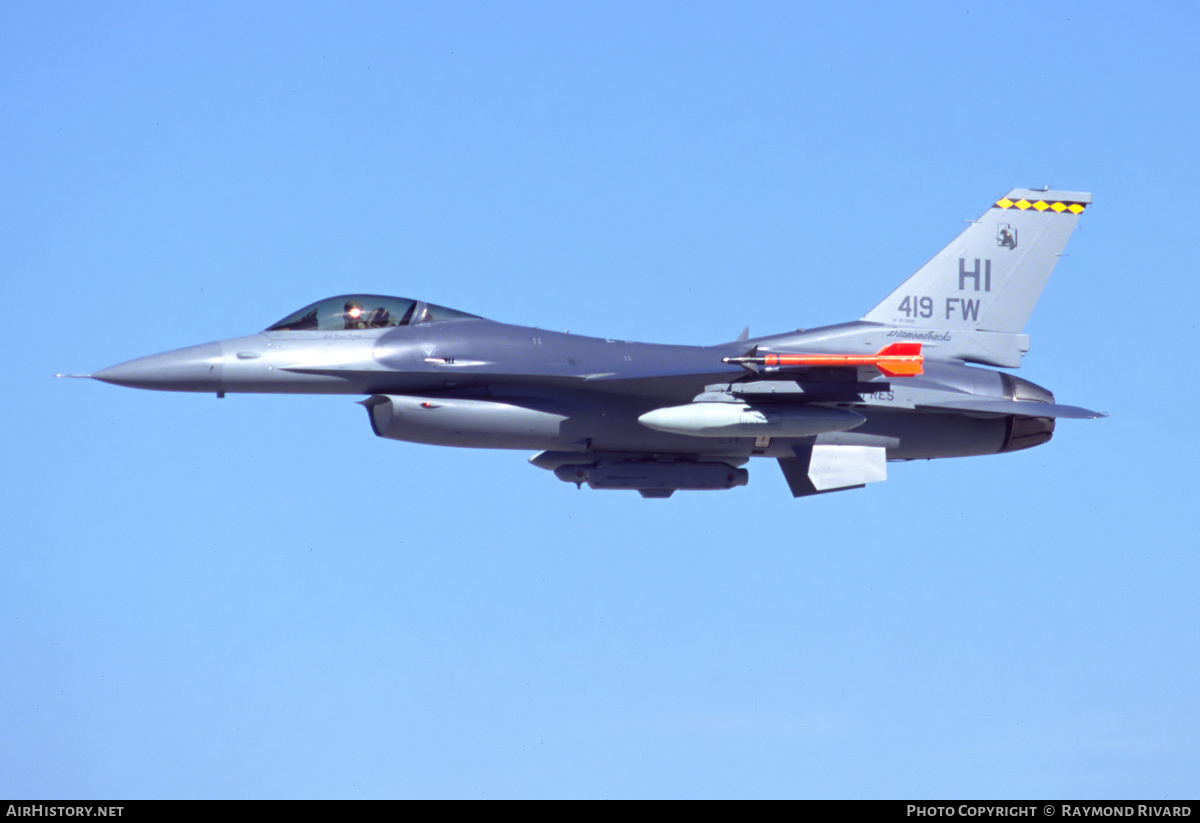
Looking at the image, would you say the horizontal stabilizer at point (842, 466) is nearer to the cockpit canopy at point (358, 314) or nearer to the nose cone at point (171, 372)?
the cockpit canopy at point (358, 314)

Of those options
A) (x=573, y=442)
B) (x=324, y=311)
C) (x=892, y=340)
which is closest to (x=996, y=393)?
(x=892, y=340)

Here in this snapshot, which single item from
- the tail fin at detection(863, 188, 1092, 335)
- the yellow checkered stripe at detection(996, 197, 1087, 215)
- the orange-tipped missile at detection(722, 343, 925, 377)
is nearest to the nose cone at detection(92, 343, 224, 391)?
the orange-tipped missile at detection(722, 343, 925, 377)

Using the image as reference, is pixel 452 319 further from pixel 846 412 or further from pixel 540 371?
pixel 846 412

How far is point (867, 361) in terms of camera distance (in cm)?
1859

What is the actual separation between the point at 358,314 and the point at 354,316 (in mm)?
56

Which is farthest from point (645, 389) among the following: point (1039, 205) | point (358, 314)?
point (1039, 205)

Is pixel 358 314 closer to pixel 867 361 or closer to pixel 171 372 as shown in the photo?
pixel 171 372

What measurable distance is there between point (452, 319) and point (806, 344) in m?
4.70

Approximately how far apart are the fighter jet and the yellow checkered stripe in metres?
2.33

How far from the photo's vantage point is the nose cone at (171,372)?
18594 millimetres

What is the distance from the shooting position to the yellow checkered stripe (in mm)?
22359

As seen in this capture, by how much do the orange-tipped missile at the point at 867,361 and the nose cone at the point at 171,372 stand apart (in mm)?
6144

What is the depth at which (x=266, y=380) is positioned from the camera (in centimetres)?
1886

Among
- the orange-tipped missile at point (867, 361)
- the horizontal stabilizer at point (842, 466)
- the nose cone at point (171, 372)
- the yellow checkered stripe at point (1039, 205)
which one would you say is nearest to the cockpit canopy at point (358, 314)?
the nose cone at point (171, 372)
